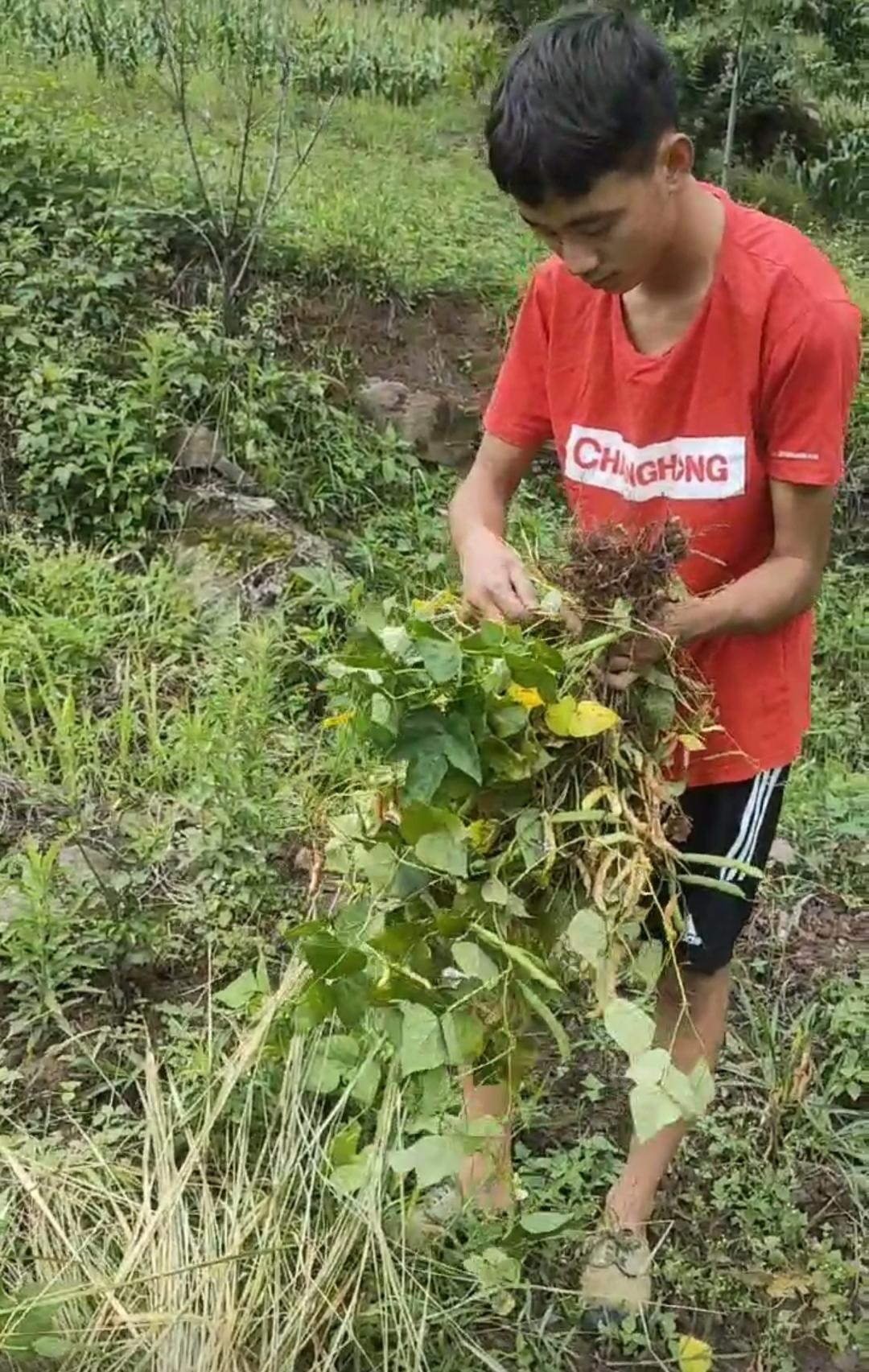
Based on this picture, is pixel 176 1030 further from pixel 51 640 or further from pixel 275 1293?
pixel 51 640

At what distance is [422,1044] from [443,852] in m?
0.23

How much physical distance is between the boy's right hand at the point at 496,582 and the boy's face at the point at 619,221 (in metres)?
0.33

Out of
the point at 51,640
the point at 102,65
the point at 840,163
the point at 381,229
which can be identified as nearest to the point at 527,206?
the point at 51,640

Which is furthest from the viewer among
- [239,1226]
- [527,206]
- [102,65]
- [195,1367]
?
[102,65]

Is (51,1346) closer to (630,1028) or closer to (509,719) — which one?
(630,1028)

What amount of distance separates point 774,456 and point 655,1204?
1.21m

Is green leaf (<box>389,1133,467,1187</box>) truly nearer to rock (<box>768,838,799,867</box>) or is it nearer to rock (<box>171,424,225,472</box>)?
rock (<box>768,838,799,867</box>)

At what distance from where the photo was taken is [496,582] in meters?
1.60

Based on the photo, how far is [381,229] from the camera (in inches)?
188

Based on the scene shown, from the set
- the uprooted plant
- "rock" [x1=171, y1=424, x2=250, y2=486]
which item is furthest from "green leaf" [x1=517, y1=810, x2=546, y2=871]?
"rock" [x1=171, y1=424, x2=250, y2=486]

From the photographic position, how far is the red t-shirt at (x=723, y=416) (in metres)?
1.47

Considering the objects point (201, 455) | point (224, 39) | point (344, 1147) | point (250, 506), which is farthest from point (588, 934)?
point (224, 39)

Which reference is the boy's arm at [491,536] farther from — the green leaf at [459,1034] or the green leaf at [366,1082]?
the green leaf at [366,1082]

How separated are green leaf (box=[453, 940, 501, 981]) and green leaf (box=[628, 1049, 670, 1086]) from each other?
18cm
